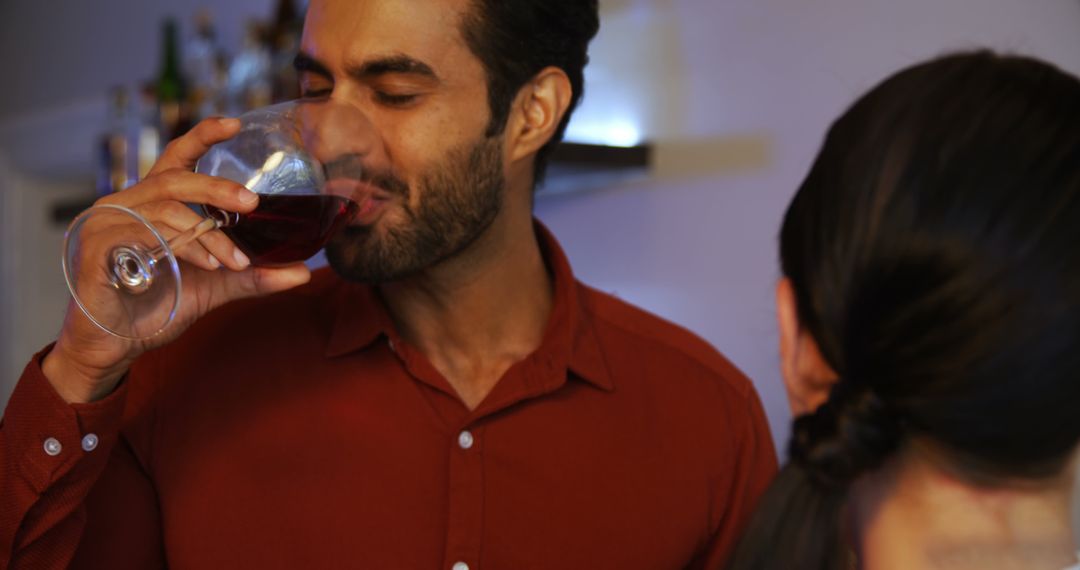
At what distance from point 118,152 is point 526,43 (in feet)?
5.19

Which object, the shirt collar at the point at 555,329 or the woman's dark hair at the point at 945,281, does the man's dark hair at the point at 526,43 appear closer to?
the shirt collar at the point at 555,329

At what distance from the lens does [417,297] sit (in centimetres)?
141

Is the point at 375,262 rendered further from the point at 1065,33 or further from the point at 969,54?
the point at 1065,33

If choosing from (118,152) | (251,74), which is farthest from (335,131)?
(118,152)

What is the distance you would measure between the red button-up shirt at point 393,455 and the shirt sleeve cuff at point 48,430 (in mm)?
16

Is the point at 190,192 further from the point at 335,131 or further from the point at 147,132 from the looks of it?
the point at 147,132

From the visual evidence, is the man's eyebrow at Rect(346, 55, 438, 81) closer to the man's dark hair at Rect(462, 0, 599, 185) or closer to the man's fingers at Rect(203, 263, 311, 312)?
the man's dark hair at Rect(462, 0, 599, 185)

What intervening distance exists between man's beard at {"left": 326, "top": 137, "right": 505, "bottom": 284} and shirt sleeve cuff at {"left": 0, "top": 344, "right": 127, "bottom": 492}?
0.99ft

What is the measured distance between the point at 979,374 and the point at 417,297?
84 cm

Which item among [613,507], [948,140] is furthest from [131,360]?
[948,140]

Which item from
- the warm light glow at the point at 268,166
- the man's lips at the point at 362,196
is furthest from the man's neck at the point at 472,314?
the warm light glow at the point at 268,166

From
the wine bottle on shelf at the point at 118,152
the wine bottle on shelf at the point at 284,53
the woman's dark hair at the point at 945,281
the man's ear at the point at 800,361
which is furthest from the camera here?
the wine bottle on shelf at the point at 118,152

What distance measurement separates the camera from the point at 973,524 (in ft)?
2.47

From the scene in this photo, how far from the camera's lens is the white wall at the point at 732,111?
1.51 m
